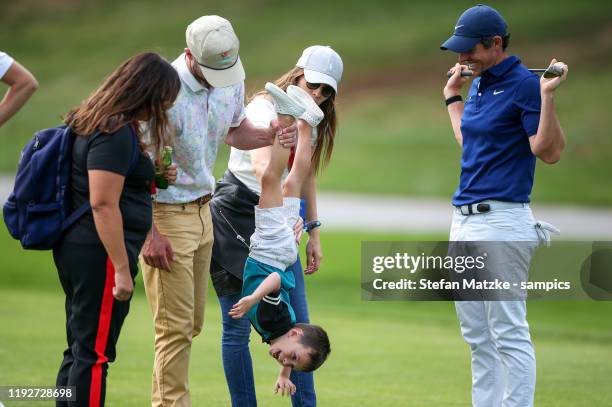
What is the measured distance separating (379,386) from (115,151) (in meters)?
3.33

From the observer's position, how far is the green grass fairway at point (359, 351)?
651 centimetres

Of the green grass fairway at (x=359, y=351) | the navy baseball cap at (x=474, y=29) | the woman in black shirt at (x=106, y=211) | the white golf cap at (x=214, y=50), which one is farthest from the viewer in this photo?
the green grass fairway at (x=359, y=351)

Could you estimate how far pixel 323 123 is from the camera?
526cm

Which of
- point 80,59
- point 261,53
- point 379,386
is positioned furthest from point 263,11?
point 379,386

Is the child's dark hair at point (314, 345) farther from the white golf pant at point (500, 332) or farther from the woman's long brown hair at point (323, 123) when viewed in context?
the woman's long brown hair at point (323, 123)

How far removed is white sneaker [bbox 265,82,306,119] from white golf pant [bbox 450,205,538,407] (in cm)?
93

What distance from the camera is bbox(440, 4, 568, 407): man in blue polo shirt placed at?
15.6ft

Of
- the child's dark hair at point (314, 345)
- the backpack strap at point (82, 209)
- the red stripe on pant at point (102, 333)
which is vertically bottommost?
the child's dark hair at point (314, 345)

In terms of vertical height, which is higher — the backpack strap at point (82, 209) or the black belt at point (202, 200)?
the backpack strap at point (82, 209)

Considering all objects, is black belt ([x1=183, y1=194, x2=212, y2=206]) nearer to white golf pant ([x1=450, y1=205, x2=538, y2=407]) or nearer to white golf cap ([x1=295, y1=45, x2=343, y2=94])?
white golf cap ([x1=295, y1=45, x2=343, y2=94])

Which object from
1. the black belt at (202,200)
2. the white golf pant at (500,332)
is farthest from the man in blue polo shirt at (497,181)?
the black belt at (202,200)

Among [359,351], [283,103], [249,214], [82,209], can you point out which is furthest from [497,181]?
[359,351]

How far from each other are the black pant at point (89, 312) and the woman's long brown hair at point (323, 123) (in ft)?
4.70

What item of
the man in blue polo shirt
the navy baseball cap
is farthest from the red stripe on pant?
the navy baseball cap
